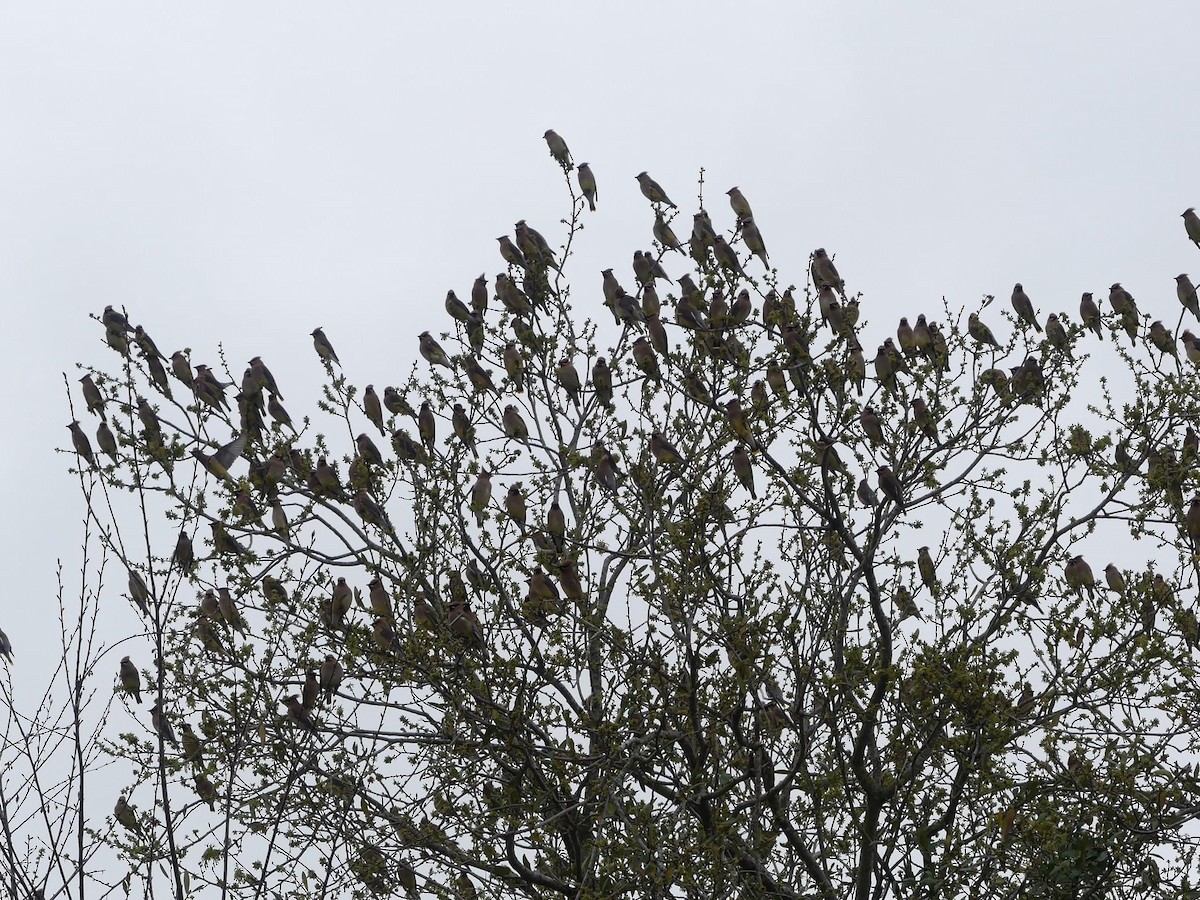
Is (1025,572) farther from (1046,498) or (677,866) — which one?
(677,866)

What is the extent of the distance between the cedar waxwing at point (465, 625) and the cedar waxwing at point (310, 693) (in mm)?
735

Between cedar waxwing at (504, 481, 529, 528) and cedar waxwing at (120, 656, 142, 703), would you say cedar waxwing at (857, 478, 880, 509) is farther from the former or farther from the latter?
cedar waxwing at (120, 656, 142, 703)

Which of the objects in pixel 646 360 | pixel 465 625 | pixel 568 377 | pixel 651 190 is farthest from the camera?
pixel 651 190

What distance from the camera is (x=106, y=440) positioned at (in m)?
9.00

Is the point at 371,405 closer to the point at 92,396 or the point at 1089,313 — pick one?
the point at 92,396

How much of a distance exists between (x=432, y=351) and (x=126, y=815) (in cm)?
373

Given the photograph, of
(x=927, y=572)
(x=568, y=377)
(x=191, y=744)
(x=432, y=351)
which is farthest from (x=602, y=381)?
(x=191, y=744)

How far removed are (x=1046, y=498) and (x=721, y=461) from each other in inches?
73.8

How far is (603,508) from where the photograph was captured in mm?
9164

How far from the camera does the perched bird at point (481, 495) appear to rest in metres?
7.80

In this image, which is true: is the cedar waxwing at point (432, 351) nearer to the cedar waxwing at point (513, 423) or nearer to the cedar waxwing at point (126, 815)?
the cedar waxwing at point (513, 423)

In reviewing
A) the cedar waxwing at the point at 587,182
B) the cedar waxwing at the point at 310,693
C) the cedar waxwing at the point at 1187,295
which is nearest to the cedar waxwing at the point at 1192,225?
the cedar waxwing at the point at 1187,295

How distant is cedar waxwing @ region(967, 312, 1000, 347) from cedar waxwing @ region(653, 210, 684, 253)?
2.21m

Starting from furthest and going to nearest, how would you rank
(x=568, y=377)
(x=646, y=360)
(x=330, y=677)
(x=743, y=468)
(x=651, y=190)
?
(x=651, y=190)
(x=568, y=377)
(x=646, y=360)
(x=743, y=468)
(x=330, y=677)
